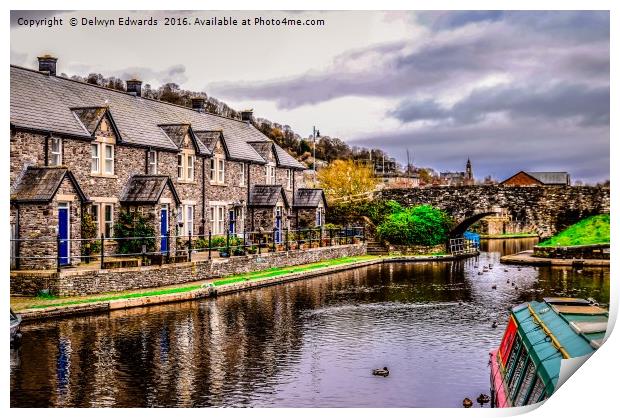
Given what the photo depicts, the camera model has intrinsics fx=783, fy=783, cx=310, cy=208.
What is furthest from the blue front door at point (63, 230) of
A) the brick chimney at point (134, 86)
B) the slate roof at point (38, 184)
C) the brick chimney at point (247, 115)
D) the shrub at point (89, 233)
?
the brick chimney at point (247, 115)

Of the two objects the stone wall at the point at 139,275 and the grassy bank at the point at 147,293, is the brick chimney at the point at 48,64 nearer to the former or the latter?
the stone wall at the point at 139,275

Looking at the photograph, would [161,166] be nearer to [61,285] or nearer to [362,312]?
[61,285]

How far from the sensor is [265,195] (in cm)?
3033

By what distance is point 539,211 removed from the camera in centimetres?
3139

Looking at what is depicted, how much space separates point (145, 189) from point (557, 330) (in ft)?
49.3

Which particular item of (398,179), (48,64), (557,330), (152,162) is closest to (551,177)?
(152,162)

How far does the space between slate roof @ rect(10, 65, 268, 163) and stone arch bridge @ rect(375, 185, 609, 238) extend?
8.49 meters

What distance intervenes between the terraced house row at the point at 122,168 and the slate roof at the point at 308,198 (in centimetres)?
20

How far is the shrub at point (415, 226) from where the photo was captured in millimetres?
34312

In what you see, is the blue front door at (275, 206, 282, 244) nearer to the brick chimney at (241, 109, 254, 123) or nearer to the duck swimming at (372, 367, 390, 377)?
the brick chimney at (241, 109, 254, 123)

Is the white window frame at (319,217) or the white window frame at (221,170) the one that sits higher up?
the white window frame at (221,170)

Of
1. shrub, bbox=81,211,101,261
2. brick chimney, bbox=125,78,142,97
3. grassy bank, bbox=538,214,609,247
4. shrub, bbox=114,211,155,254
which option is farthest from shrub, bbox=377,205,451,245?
shrub, bbox=81,211,101,261

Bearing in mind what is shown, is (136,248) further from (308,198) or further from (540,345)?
(540,345)
